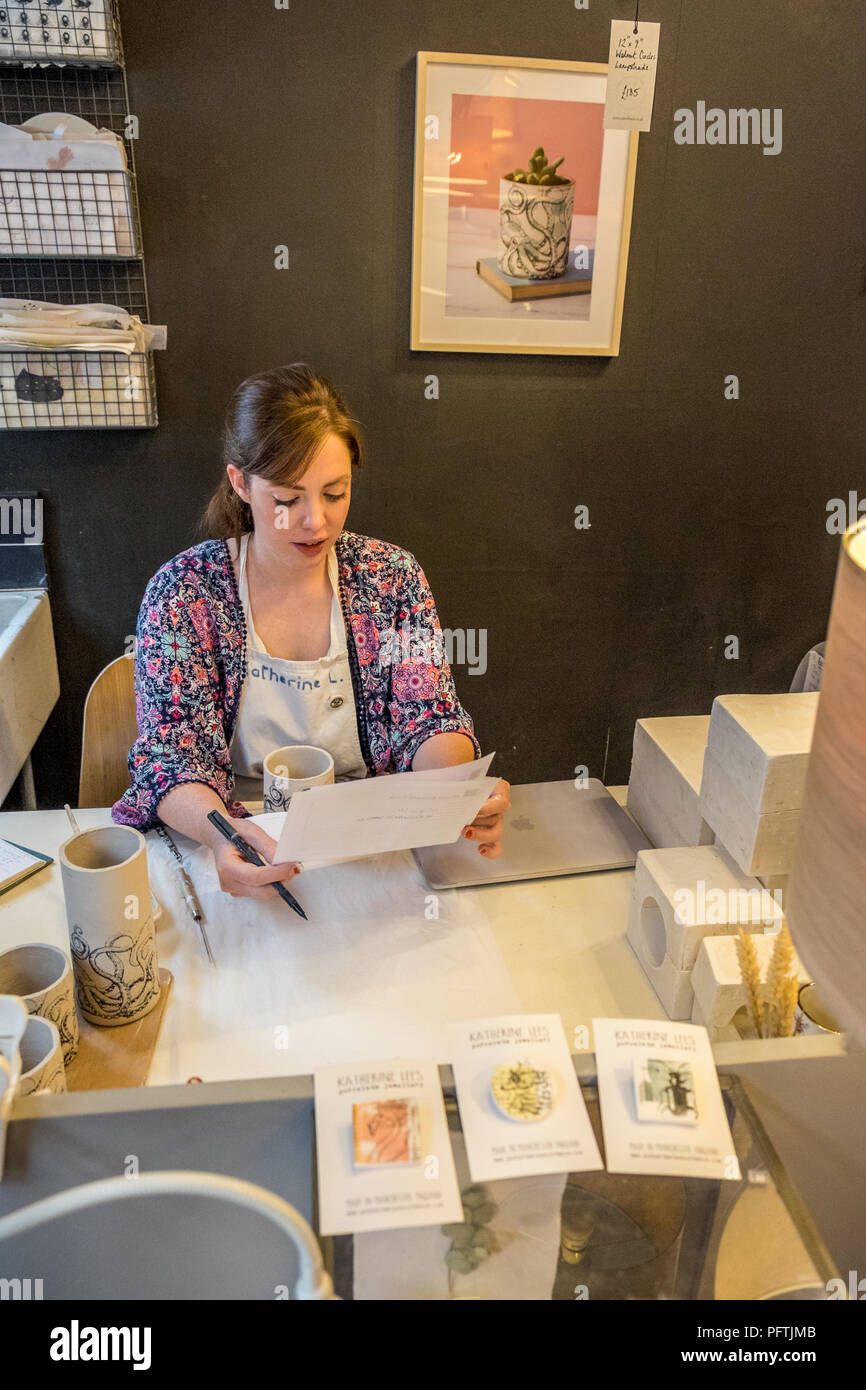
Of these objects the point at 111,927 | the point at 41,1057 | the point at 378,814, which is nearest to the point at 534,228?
the point at 378,814

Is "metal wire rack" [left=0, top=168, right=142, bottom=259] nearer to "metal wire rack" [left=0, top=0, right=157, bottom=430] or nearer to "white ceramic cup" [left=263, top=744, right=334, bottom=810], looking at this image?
"metal wire rack" [left=0, top=0, right=157, bottom=430]

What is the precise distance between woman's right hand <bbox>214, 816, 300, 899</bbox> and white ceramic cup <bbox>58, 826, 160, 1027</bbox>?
0.18 m

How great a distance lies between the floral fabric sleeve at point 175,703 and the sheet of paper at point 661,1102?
35.6 inches

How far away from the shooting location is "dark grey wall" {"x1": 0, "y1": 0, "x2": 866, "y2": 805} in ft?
7.41

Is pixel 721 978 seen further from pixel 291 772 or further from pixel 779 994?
pixel 291 772

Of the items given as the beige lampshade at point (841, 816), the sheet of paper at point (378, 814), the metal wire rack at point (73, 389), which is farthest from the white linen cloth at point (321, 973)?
the metal wire rack at point (73, 389)

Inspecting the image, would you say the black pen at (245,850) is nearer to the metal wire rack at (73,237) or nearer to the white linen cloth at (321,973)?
the white linen cloth at (321,973)

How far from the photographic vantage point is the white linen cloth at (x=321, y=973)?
42.9 inches

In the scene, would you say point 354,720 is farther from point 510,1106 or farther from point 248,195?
point 248,195

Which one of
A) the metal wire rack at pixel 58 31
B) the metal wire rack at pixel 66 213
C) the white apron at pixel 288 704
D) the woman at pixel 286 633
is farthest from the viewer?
the metal wire rack at pixel 66 213

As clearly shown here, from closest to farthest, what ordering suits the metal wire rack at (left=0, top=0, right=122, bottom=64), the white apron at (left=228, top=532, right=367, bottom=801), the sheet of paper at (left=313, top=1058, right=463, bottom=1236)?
1. the sheet of paper at (left=313, top=1058, right=463, bottom=1236)
2. the white apron at (left=228, top=532, right=367, bottom=801)
3. the metal wire rack at (left=0, top=0, right=122, bottom=64)

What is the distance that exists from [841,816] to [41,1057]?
694 millimetres

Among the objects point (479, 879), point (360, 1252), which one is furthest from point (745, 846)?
point (360, 1252)

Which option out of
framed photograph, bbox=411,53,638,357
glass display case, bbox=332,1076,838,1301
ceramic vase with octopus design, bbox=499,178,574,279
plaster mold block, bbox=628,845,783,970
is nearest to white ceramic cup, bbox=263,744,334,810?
plaster mold block, bbox=628,845,783,970
